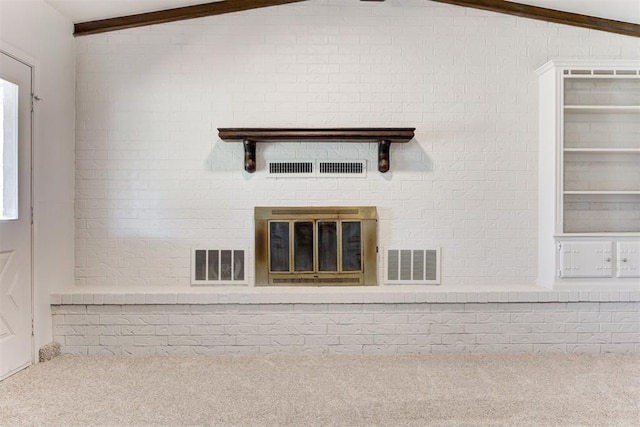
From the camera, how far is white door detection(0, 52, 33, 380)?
262cm

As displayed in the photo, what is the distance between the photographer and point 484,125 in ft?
11.0

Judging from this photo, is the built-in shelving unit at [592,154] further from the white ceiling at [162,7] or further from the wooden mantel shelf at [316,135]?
the wooden mantel shelf at [316,135]

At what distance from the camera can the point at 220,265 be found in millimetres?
3338

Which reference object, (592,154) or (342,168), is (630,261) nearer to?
(592,154)

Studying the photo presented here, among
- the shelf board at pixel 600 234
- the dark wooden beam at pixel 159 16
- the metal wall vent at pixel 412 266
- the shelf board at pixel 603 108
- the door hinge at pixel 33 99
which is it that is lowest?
the metal wall vent at pixel 412 266

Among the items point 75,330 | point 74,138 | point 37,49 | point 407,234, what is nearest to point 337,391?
point 407,234

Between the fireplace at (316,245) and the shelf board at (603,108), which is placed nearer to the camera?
the shelf board at (603,108)

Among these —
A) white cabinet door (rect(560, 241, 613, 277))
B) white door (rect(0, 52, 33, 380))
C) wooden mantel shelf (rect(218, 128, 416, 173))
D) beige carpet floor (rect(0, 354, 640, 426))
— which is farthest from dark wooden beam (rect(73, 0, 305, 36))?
white cabinet door (rect(560, 241, 613, 277))

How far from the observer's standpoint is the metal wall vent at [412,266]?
3.33 meters

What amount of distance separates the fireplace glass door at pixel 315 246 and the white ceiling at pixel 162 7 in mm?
1864

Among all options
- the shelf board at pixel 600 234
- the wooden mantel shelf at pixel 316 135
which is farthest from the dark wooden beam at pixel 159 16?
the shelf board at pixel 600 234

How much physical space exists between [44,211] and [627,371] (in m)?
4.13

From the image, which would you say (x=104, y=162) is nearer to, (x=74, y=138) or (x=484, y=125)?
(x=74, y=138)

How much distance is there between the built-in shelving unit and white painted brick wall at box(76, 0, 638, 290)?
131 millimetres
